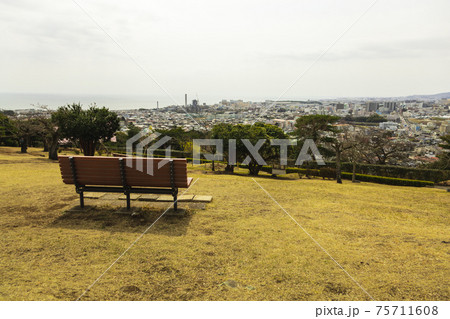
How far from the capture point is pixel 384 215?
6.50 metres

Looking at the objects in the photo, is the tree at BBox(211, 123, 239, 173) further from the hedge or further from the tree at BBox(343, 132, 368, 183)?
the tree at BBox(343, 132, 368, 183)

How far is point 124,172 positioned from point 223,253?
2618 millimetres

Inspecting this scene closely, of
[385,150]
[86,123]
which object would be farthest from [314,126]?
[86,123]

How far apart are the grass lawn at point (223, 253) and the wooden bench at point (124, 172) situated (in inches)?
24.8

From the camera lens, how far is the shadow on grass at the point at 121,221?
493cm

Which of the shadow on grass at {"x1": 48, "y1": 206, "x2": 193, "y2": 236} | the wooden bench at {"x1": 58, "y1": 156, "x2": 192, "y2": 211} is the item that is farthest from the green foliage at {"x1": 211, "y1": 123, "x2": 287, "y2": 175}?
the wooden bench at {"x1": 58, "y1": 156, "x2": 192, "y2": 211}

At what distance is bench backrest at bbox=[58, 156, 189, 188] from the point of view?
5363mm

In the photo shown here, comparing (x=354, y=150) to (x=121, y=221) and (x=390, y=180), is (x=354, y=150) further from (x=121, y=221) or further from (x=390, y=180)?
(x=121, y=221)

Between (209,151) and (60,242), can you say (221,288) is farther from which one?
(209,151)

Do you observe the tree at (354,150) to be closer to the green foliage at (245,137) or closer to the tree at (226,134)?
the green foliage at (245,137)
